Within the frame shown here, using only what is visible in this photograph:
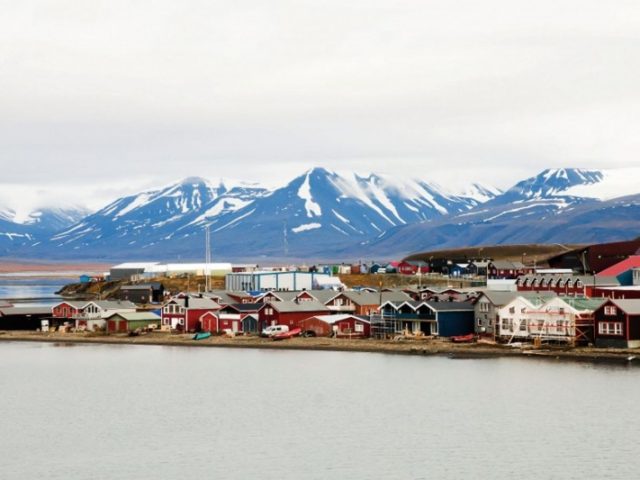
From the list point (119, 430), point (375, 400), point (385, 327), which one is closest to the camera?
point (119, 430)

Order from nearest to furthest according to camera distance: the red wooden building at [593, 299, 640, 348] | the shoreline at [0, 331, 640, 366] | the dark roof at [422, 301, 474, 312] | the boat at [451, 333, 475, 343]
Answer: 1. the shoreline at [0, 331, 640, 366]
2. the red wooden building at [593, 299, 640, 348]
3. the boat at [451, 333, 475, 343]
4. the dark roof at [422, 301, 474, 312]

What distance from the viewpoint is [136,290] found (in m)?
107

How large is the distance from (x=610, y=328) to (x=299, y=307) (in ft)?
67.7

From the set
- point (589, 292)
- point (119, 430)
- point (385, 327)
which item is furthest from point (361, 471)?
point (589, 292)

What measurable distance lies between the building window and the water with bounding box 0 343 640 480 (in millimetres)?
4432

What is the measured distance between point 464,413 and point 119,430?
11.8 m

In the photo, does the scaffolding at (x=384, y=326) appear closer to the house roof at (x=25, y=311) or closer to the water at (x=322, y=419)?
the water at (x=322, y=419)

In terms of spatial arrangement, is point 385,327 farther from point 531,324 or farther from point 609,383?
point 609,383

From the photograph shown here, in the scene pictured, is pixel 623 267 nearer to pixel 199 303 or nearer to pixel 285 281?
pixel 285 281

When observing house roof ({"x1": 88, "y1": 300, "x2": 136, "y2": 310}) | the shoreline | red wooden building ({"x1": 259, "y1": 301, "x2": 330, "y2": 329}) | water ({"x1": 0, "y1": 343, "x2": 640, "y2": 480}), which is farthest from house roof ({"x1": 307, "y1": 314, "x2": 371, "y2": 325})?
house roof ({"x1": 88, "y1": 300, "x2": 136, "y2": 310})

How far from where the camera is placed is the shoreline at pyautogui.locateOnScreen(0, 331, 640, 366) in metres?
53.4

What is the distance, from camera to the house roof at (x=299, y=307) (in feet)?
224

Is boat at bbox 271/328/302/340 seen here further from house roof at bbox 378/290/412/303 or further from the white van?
house roof at bbox 378/290/412/303

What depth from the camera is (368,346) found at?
6119 centimetres
